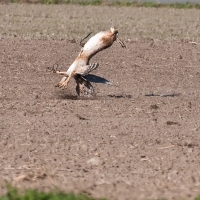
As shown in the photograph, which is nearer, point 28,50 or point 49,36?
point 28,50

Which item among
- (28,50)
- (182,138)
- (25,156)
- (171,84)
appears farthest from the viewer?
(28,50)

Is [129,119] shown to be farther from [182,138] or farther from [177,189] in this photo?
[177,189]

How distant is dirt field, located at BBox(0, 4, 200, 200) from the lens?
6.00 m

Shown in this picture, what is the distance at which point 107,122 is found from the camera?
818 cm

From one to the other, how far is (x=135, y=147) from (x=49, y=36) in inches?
354

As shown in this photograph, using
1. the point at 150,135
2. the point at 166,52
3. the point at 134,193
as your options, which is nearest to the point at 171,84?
the point at 166,52

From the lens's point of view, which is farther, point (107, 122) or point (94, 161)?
point (107, 122)

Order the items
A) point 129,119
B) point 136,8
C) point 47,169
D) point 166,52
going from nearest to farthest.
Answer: point 47,169 < point 129,119 < point 166,52 < point 136,8

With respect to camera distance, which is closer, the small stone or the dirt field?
the dirt field

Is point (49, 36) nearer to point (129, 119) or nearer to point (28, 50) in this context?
point (28, 50)

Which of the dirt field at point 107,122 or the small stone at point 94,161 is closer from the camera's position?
the dirt field at point 107,122

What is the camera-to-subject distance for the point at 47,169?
6172mm

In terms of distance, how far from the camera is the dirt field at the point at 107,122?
5996 millimetres

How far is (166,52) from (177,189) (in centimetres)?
818
